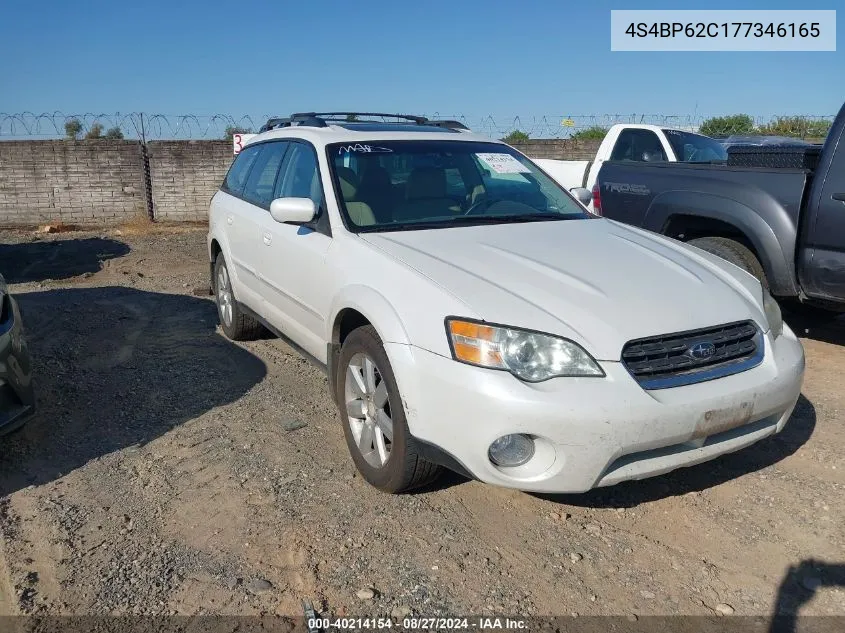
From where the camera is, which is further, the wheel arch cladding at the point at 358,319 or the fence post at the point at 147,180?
the fence post at the point at 147,180

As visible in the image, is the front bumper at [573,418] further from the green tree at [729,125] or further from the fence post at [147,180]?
the green tree at [729,125]

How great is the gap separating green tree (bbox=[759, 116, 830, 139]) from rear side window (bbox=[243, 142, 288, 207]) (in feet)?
65.4

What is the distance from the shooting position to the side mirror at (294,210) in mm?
3979

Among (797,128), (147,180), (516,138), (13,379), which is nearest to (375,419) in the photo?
(13,379)

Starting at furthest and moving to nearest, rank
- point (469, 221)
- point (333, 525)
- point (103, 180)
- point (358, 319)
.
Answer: point (103, 180) < point (469, 221) < point (358, 319) < point (333, 525)

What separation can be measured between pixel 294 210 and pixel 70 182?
1207 centimetres

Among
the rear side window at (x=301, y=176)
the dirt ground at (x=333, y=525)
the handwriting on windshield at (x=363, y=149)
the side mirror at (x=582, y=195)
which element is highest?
the handwriting on windshield at (x=363, y=149)

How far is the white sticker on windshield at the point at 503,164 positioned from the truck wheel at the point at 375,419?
1697 mm

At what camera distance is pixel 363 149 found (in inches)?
173

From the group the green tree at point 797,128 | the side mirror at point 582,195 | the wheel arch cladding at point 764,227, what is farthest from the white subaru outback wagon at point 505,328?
the green tree at point 797,128

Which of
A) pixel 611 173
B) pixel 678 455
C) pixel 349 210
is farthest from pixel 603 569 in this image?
pixel 611 173

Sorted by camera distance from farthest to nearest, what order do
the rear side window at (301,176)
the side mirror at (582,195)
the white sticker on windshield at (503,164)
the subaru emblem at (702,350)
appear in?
the side mirror at (582,195) < the white sticker on windshield at (503,164) < the rear side window at (301,176) < the subaru emblem at (702,350)

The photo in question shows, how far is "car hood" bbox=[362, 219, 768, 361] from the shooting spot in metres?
3.00

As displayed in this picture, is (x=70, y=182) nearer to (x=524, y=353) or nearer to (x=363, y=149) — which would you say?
(x=363, y=149)
